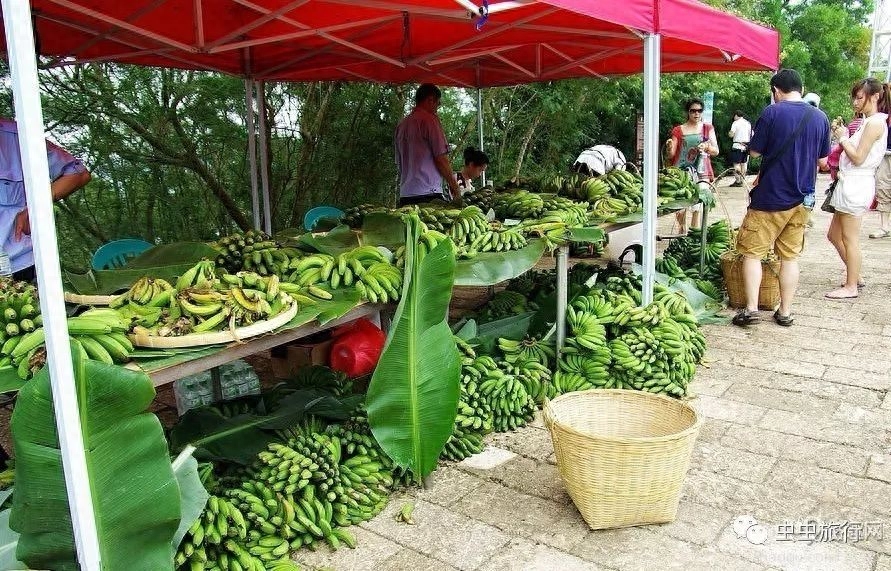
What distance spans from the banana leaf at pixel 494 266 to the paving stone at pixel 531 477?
0.99m

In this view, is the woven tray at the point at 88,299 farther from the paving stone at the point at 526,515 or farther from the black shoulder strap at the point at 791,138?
the black shoulder strap at the point at 791,138

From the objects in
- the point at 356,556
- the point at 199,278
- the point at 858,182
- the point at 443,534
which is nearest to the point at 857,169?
the point at 858,182

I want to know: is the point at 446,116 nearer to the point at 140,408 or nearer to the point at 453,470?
the point at 453,470

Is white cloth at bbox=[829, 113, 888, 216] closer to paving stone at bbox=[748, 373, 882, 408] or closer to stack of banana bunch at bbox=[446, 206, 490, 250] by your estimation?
paving stone at bbox=[748, 373, 882, 408]

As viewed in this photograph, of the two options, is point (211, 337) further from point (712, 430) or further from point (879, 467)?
point (879, 467)

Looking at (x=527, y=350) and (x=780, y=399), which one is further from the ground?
(x=527, y=350)

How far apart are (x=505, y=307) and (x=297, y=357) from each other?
5.50 feet

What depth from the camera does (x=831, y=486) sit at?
335cm

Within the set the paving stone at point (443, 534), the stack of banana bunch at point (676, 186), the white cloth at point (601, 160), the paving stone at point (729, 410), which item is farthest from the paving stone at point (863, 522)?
the white cloth at point (601, 160)

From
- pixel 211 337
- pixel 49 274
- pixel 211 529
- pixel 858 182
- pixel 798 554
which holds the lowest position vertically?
pixel 798 554

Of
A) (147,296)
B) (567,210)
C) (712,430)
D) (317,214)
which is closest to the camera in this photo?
(147,296)

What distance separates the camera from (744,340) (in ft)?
18.4

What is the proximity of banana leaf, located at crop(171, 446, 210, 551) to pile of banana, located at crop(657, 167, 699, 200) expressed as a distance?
5125 mm

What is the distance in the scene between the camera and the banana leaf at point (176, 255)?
382 centimetres
